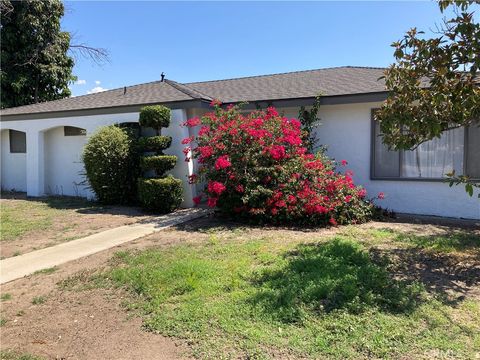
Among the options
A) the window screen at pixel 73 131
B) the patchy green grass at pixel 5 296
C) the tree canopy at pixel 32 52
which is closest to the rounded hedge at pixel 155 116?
the window screen at pixel 73 131

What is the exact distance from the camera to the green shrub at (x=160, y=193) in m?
9.92

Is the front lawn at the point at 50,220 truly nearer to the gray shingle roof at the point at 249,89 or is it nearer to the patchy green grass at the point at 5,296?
the patchy green grass at the point at 5,296

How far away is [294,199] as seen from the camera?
26.8 feet

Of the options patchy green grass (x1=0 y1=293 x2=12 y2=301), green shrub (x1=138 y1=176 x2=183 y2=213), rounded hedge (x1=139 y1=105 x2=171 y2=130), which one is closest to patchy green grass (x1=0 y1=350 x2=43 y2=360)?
patchy green grass (x1=0 y1=293 x2=12 y2=301)

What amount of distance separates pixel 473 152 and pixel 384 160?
1898 mm

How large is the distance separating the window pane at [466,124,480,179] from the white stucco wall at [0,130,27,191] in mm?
14536

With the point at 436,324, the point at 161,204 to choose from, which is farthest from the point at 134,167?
the point at 436,324

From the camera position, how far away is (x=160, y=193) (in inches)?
390

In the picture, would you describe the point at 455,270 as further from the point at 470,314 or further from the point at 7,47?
the point at 7,47

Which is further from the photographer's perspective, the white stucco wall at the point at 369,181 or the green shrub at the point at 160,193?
the green shrub at the point at 160,193

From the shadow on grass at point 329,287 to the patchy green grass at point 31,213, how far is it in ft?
18.1

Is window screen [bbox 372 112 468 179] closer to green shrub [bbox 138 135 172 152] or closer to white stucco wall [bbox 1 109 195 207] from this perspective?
green shrub [bbox 138 135 172 152]

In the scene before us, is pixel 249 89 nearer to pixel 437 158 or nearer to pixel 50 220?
pixel 437 158

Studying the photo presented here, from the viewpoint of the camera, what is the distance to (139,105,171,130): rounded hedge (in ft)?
34.1
